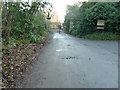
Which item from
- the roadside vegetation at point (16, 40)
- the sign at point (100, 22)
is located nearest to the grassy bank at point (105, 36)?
the sign at point (100, 22)

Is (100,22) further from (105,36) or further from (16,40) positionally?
(16,40)

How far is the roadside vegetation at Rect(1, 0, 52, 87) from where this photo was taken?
17.6 ft

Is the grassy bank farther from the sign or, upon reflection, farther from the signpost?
the sign

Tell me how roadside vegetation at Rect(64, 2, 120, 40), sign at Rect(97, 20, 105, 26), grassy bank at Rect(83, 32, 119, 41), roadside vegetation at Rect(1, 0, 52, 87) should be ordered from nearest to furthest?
roadside vegetation at Rect(1, 0, 52, 87) < grassy bank at Rect(83, 32, 119, 41) < roadside vegetation at Rect(64, 2, 120, 40) < sign at Rect(97, 20, 105, 26)

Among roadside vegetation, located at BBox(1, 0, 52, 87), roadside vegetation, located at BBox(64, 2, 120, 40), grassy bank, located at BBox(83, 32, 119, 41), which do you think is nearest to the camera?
roadside vegetation, located at BBox(1, 0, 52, 87)

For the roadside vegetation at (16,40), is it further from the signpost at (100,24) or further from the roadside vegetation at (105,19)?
the signpost at (100,24)

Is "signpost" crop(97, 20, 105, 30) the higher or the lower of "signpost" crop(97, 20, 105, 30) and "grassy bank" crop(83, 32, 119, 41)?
the higher

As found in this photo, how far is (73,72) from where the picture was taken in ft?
18.3

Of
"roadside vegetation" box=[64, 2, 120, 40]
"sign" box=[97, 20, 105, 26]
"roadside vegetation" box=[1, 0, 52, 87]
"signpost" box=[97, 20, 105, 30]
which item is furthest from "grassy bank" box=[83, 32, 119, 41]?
"roadside vegetation" box=[1, 0, 52, 87]

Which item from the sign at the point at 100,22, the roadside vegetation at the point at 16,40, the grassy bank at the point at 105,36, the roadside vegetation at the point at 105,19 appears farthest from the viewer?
the sign at the point at 100,22

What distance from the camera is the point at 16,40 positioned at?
10.4 metres

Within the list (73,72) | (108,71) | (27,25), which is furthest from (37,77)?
(27,25)

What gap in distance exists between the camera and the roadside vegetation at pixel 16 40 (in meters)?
5.35

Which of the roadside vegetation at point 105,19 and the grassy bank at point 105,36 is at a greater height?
the roadside vegetation at point 105,19
